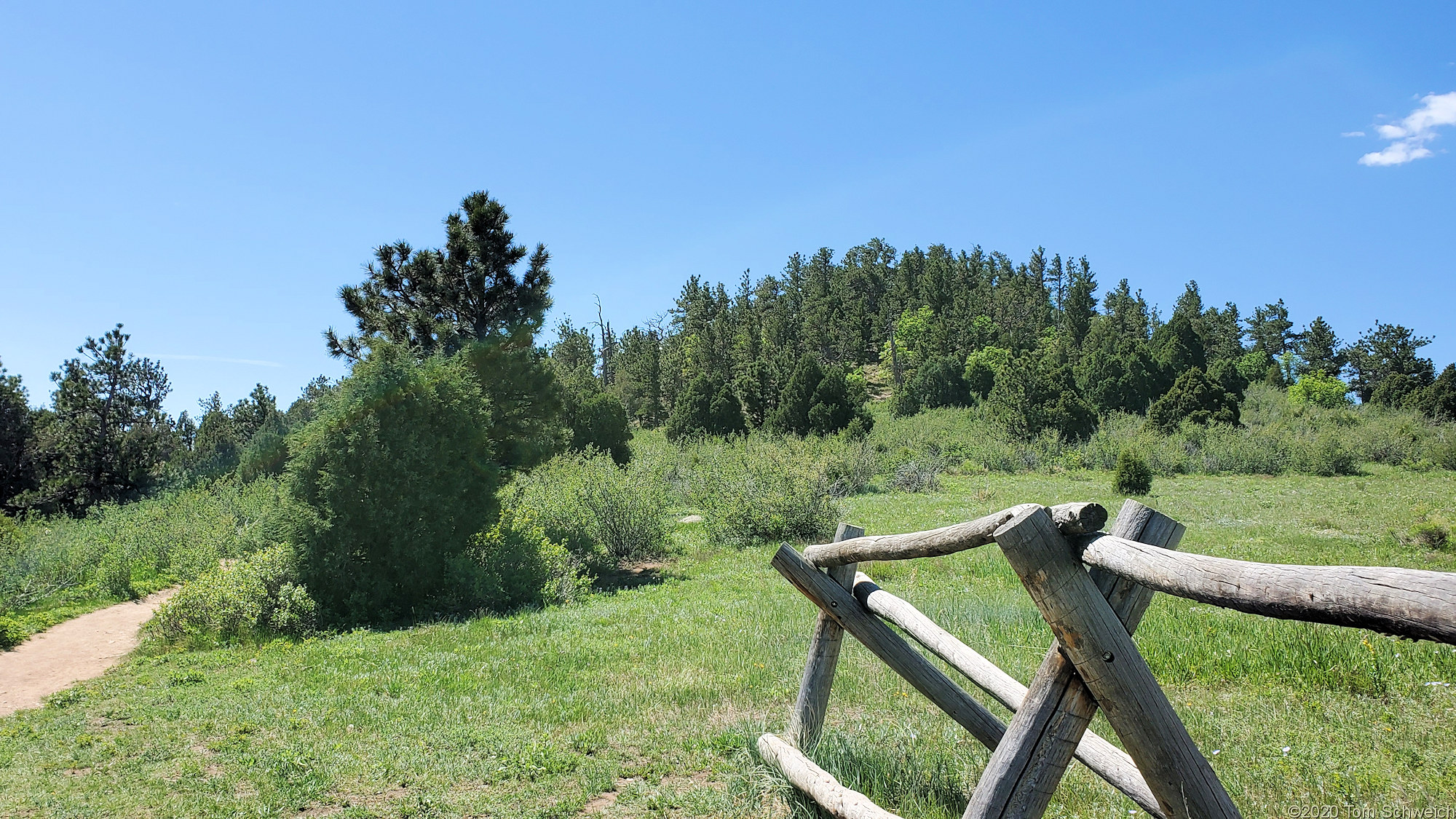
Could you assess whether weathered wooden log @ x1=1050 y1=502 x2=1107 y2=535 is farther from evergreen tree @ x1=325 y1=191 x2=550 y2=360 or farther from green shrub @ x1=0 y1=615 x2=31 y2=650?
evergreen tree @ x1=325 y1=191 x2=550 y2=360

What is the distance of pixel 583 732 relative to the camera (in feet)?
17.6

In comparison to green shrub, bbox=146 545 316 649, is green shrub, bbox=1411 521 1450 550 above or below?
below

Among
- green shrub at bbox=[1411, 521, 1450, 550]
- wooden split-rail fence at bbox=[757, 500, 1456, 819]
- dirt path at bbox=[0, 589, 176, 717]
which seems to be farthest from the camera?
green shrub at bbox=[1411, 521, 1450, 550]

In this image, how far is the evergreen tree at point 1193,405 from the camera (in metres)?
35.5

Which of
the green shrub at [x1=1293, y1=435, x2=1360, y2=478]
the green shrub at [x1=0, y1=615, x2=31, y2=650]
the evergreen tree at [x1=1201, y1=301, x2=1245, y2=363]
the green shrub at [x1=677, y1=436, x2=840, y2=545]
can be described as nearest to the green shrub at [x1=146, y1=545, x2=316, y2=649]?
the green shrub at [x1=0, y1=615, x2=31, y2=650]

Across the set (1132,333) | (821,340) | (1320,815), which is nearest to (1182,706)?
(1320,815)

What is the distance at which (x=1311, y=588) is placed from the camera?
168 cm

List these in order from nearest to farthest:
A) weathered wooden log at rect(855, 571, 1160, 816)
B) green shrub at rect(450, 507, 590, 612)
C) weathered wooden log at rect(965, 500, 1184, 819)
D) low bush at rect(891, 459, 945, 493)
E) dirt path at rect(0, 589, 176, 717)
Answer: weathered wooden log at rect(965, 500, 1184, 819) → weathered wooden log at rect(855, 571, 1160, 816) → dirt path at rect(0, 589, 176, 717) → green shrub at rect(450, 507, 590, 612) → low bush at rect(891, 459, 945, 493)

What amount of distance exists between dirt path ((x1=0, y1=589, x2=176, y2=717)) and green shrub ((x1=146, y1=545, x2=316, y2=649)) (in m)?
0.68

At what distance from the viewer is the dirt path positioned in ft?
27.7

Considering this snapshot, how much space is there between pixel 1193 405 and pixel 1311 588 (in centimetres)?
4027

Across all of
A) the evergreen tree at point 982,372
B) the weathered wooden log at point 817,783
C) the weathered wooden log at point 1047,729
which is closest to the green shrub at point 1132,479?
the weathered wooden log at point 817,783

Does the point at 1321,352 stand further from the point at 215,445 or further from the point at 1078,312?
the point at 215,445

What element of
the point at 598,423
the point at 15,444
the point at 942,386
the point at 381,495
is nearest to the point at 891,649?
the point at 381,495
